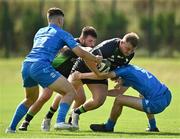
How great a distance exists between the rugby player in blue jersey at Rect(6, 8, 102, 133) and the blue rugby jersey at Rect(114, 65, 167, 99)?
0.70m

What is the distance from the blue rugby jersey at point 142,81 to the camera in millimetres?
13273

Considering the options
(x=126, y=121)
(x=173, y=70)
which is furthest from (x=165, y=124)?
(x=173, y=70)

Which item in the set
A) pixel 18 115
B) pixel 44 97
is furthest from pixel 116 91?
pixel 18 115

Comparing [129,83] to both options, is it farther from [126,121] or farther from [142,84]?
[126,121]

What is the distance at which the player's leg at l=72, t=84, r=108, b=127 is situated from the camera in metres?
13.5

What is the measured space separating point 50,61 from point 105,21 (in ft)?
132

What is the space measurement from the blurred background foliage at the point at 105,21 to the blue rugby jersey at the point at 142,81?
36.7 meters

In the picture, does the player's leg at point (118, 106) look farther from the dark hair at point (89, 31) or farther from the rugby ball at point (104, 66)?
the dark hair at point (89, 31)

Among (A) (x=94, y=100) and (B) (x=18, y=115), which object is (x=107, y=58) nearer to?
(A) (x=94, y=100)

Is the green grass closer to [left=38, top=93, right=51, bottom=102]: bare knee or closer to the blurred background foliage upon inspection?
[left=38, top=93, right=51, bottom=102]: bare knee

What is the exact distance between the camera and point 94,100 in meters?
13.6

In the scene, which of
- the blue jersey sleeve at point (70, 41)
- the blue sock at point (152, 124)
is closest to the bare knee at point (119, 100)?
the blue sock at point (152, 124)

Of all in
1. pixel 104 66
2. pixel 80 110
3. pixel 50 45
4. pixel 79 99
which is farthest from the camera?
pixel 79 99

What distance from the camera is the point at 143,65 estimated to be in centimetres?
4069
